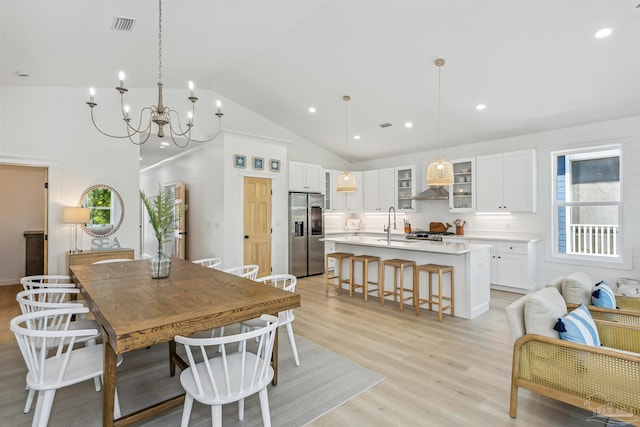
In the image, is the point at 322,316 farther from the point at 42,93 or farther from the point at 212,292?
the point at 42,93

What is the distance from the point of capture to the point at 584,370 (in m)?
1.94

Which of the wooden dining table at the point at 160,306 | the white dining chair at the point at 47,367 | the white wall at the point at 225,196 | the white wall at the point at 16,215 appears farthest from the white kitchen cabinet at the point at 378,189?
the white wall at the point at 16,215

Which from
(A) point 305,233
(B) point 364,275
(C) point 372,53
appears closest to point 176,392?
(B) point 364,275

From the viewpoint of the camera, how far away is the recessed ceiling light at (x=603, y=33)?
3.24 meters

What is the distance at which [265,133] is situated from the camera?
22.2 feet

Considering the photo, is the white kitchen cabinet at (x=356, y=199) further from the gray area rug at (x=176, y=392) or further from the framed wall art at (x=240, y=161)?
the gray area rug at (x=176, y=392)

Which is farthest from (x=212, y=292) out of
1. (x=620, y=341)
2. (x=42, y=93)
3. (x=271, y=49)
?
(x=42, y=93)

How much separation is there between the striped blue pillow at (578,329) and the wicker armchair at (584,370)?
0.10 meters

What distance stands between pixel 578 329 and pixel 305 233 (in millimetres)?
5120

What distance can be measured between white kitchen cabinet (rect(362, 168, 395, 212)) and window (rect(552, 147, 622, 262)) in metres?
3.11

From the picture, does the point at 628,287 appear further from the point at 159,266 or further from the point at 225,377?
the point at 159,266

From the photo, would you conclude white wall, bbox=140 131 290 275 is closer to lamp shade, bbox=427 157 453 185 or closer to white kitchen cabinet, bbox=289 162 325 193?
white kitchen cabinet, bbox=289 162 325 193

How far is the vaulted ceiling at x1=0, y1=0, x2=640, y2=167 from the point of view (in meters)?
3.10

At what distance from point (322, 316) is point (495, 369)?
209cm
